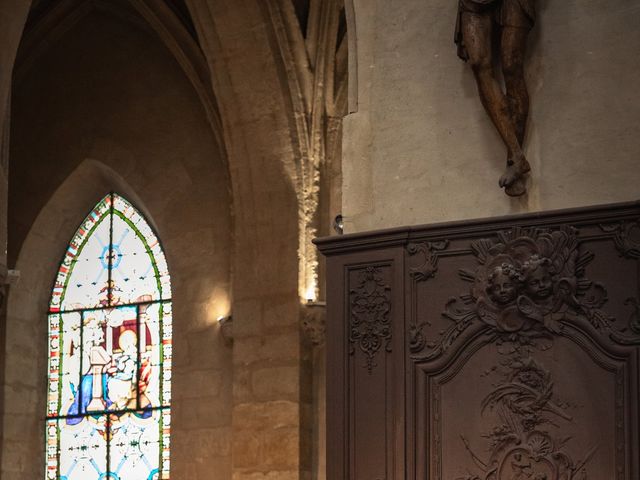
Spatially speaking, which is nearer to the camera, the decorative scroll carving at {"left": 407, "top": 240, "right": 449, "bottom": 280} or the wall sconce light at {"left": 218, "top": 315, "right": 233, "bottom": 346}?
the decorative scroll carving at {"left": 407, "top": 240, "right": 449, "bottom": 280}

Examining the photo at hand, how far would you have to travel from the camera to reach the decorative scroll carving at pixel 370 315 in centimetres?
684

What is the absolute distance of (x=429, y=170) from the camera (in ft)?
23.2

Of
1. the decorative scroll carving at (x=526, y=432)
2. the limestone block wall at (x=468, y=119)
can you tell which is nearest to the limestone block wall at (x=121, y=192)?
the limestone block wall at (x=468, y=119)

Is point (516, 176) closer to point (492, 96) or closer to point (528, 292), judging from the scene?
point (492, 96)

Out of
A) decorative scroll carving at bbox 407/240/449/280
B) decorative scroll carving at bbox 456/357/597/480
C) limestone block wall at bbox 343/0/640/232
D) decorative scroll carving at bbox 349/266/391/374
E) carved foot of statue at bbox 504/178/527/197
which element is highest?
limestone block wall at bbox 343/0/640/232

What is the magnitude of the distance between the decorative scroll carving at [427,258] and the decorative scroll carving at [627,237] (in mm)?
783

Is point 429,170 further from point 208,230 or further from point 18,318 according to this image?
point 18,318

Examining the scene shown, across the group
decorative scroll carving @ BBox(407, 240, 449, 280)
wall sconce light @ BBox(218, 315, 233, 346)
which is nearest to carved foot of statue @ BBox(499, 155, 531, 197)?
decorative scroll carving @ BBox(407, 240, 449, 280)

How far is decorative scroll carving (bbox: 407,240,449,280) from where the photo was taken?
676 centimetres

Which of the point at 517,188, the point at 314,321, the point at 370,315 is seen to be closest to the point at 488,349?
the point at 370,315

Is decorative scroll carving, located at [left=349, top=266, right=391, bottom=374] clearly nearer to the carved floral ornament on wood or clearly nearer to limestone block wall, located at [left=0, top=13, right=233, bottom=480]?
the carved floral ornament on wood

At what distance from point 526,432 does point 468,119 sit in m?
1.55

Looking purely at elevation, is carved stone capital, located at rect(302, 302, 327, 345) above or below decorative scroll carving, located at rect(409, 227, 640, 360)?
above

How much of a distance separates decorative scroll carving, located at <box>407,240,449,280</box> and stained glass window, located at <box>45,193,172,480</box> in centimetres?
933
